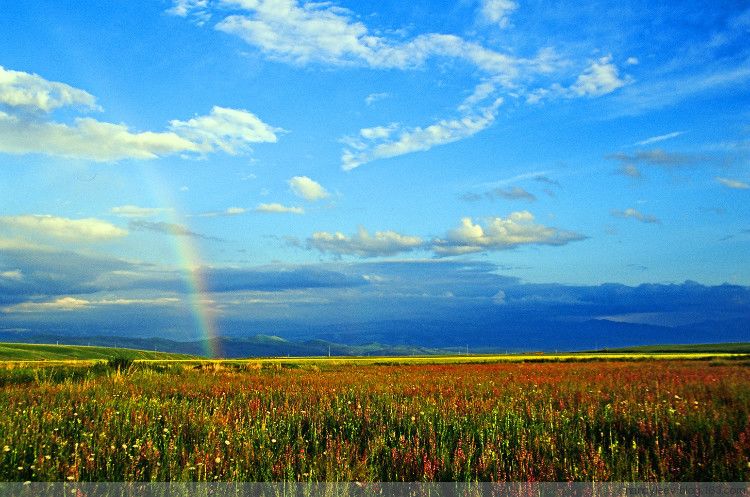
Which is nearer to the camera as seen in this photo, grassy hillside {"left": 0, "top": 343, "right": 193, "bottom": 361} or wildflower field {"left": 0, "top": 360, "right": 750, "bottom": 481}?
wildflower field {"left": 0, "top": 360, "right": 750, "bottom": 481}

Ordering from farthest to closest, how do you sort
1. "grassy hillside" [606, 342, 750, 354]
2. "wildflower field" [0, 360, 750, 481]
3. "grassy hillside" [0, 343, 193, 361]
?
"grassy hillside" [0, 343, 193, 361] → "grassy hillside" [606, 342, 750, 354] → "wildflower field" [0, 360, 750, 481]

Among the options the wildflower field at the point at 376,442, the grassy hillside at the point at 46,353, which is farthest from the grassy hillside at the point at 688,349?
the wildflower field at the point at 376,442

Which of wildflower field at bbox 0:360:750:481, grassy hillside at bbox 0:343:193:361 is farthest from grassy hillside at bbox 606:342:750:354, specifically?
wildflower field at bbox 0:360:750:481

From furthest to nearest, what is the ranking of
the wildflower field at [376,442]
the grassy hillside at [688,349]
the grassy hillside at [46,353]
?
the grassy hillside at [46,353]
the grassy hillside at [688,349]
the wildflower field at [376,442]

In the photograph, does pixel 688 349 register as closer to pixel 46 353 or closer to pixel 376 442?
pixel 376 442

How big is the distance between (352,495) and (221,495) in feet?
4.92

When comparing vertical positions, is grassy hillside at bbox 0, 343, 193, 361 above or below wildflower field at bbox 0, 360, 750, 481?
below

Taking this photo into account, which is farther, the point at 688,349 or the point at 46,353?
the point at 46,353

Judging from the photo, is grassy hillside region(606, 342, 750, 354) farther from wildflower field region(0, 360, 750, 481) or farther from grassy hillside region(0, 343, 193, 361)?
wildflower field region(0, 360, 750, 481)

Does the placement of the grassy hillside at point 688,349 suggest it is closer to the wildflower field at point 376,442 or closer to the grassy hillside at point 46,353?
the grassy hillside at point 46,353

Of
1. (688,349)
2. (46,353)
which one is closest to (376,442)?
(688,349)

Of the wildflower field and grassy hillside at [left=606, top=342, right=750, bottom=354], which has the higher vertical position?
the wildflower field

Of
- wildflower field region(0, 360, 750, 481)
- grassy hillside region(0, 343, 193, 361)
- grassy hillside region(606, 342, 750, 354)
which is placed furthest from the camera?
grassy hillside region(0, 343, 193, 361)

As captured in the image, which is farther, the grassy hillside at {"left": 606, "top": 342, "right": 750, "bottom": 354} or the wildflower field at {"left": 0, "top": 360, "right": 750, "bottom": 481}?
the grassy hillside at {"left": 606, "top": 342, "right": 750, "bottom": 354}
